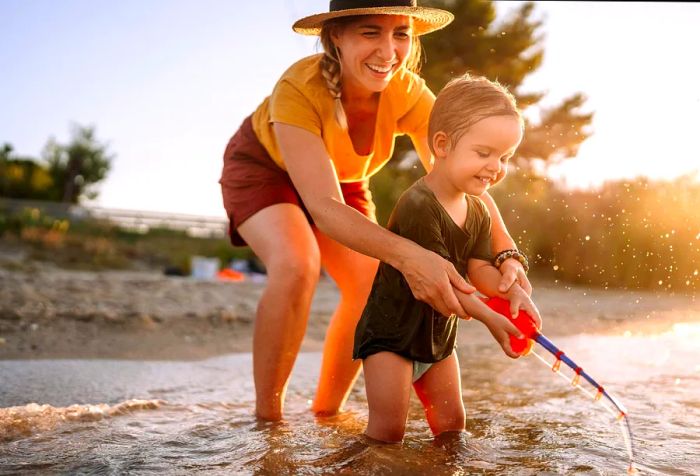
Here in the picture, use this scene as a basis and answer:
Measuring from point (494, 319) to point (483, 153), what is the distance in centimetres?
55

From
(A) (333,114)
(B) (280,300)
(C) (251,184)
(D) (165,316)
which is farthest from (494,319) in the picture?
(D) (165,316)

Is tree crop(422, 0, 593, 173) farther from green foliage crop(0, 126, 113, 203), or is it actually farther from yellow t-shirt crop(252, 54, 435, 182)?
green foliage crop(0, 126, 113, 203)

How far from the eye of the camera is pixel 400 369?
2.77 meters

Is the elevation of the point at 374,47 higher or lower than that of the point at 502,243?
higher

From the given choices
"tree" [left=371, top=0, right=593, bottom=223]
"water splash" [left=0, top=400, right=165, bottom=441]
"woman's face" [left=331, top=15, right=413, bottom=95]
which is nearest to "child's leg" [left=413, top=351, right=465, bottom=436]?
"woman's face" [left=331, top=15, right=413, bottom=95]

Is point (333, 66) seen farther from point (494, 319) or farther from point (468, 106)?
point (494, 319)

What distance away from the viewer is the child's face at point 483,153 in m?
2.64

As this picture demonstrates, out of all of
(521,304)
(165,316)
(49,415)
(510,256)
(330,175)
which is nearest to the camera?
(521,304)

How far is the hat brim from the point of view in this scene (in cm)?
297

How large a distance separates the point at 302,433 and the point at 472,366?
244cm

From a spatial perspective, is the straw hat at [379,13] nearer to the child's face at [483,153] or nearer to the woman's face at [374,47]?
the woman's face at [374,47]

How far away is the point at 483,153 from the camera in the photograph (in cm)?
267

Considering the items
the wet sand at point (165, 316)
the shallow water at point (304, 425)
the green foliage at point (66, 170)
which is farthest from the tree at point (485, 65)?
the green foliage at point (66, 170)

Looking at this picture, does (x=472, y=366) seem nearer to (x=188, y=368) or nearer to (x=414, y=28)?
(x=188, y=368)
